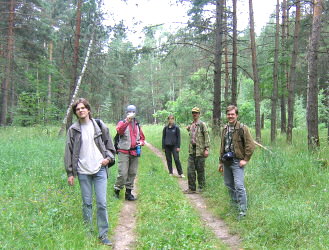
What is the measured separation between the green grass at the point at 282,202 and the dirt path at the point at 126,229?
1.64m

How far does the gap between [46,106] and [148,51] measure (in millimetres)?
6441

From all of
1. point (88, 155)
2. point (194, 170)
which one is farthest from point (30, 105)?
point (88, 155)

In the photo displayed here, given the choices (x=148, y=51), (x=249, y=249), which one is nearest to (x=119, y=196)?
(x=249, y=249)

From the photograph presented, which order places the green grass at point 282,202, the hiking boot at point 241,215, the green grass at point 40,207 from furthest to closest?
the hiking boot at point 241,215 < the green grass at point 282,202 < the green grass at point 40,207

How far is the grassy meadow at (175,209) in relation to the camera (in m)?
4.03

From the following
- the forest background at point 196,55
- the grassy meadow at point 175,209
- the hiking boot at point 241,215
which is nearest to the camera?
the grassy meadow at point 175,209

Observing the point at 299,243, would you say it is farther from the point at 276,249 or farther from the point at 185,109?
the point at 185,109

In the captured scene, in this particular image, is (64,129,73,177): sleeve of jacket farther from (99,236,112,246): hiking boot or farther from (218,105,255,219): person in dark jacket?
(218,105,255,219): person in dark jacket

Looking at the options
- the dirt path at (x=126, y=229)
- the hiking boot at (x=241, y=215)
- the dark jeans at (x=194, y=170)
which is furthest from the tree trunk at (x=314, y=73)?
the dirt path at (x=126, y=229)

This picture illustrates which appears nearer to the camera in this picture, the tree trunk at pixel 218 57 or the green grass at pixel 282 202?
the green grass at pixel 282 202

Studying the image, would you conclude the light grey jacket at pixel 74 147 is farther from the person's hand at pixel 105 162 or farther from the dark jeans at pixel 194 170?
the dark jeans at pixel 194 170

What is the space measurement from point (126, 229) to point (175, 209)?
1.09 m

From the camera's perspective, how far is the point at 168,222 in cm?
496

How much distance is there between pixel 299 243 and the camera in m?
3.98
